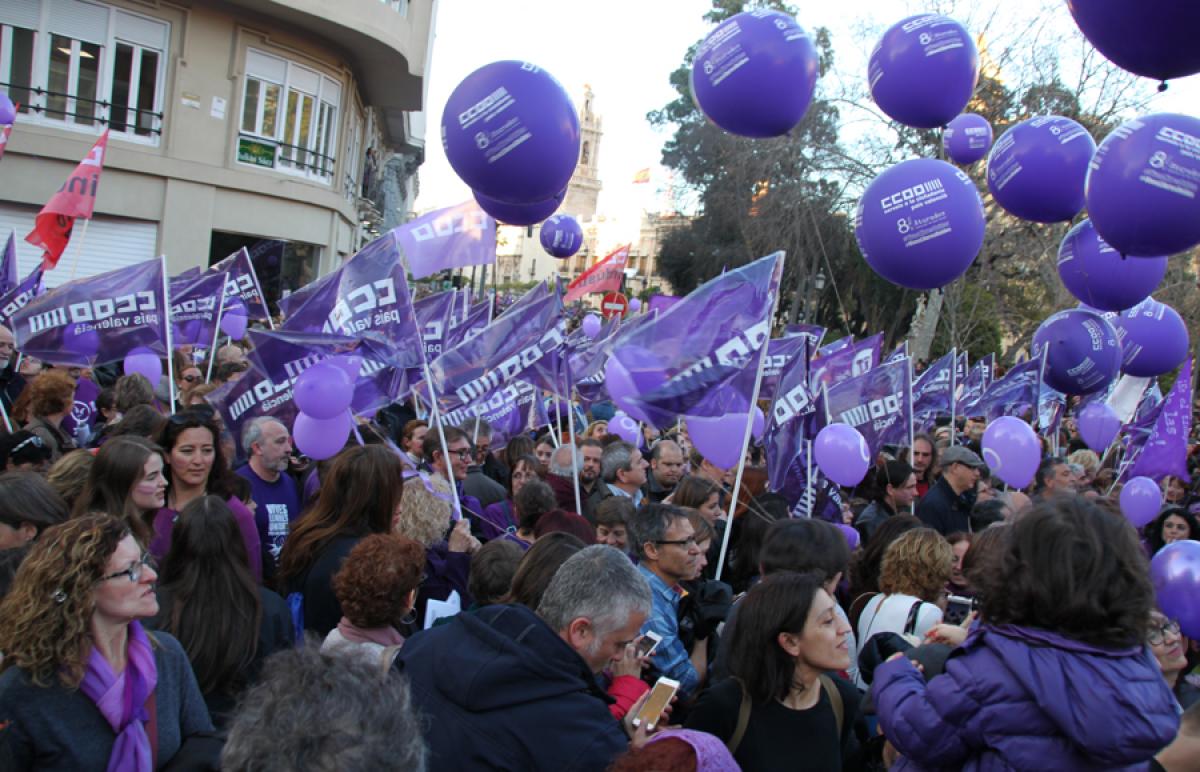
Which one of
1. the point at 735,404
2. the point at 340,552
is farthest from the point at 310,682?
the point at 735,404

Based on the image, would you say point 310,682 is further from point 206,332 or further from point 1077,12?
point 206,332

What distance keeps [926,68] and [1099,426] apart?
6.46 meters

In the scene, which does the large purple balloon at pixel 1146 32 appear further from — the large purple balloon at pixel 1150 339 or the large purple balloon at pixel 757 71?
the large purple balloon at pixel 1150 339

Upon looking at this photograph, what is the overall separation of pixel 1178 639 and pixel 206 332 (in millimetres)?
10322

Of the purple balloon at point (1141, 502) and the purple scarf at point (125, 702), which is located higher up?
the purple balloon at point (1141, 502)

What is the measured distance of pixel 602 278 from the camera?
18078 mm

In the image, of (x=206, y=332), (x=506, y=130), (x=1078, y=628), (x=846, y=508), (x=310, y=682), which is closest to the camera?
(x=310, y=682)

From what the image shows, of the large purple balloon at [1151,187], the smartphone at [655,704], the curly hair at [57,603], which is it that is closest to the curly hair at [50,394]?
the curly hair at [57,603]

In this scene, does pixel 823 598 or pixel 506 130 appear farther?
pixel 506 130

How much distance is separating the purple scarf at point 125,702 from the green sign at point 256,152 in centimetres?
2075

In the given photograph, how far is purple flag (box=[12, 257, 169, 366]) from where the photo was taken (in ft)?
26.7

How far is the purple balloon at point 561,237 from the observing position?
52.9 feet

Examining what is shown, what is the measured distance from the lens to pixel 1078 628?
93.8 inches

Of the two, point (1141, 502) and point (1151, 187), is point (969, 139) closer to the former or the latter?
point (1141, 502)
